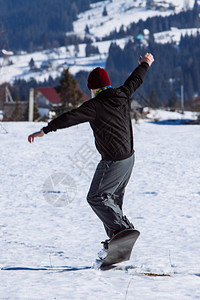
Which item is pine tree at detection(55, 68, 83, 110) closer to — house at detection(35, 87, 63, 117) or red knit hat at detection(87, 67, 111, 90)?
house at detection(35, 87, 63, 117)

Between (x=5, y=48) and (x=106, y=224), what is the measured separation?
13.3 metres

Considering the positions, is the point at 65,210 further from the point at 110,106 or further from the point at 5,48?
the point at 5,48

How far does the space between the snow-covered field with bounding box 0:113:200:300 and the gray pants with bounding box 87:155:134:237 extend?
0.43 m

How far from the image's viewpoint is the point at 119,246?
385cm

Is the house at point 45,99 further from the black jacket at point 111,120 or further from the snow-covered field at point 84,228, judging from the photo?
the black jacket at point 111,120

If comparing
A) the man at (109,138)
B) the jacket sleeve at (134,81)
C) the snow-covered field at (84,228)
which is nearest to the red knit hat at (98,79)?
the man at (109,138)

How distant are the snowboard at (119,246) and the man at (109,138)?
7cm

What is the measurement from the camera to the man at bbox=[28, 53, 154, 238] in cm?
361

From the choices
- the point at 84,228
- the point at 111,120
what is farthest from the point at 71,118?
the point at 84,228

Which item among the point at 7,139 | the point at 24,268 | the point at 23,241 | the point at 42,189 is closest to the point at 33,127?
the point at 7,139

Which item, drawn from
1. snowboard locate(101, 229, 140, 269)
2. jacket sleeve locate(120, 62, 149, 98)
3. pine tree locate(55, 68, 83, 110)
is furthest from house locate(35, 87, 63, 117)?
snowboard locate(101, 229, 140, 269)

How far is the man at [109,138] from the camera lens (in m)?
3.61

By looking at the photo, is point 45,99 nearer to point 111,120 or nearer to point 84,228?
point 84,228

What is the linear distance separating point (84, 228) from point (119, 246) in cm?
213
